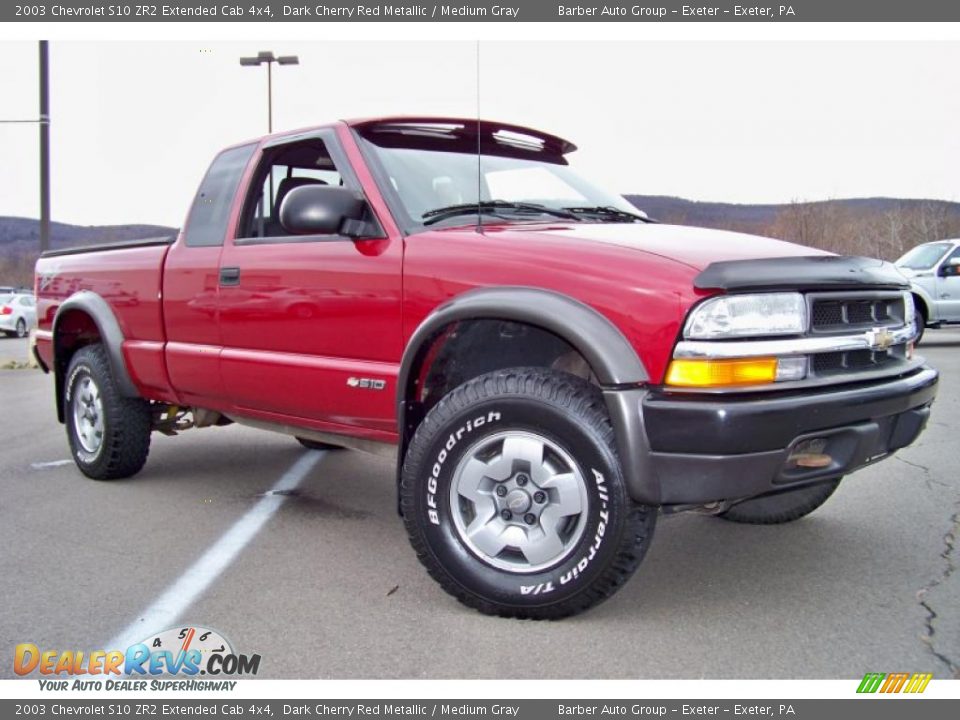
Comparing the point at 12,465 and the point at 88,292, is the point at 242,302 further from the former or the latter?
the point at 12,465

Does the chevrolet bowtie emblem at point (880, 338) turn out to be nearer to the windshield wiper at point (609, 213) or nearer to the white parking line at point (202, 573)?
the windshield wiper at point (609, 213)

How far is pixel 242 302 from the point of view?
427cm

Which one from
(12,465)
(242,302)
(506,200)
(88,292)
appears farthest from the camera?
(12,465)

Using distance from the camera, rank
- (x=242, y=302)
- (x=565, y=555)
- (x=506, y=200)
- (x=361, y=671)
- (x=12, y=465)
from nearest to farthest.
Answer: (x=361, y=671) → (x=565, y=555) → (x=506, y=200) → (x=242, y=302) → (x=12, y=465)

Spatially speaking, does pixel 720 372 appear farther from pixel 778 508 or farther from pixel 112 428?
pixel 112 428

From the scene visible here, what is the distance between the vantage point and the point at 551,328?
3.00m

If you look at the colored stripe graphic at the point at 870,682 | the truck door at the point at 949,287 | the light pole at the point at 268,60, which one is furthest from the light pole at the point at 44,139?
the truck door at the point at 949,287

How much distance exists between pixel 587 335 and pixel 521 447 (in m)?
0.48

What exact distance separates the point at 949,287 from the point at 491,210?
12.9 m

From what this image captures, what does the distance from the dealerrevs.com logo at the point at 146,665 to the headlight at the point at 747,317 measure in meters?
1.78

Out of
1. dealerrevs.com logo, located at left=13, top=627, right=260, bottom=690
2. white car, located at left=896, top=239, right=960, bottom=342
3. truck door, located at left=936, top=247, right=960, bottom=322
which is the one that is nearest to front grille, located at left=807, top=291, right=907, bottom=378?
dealerrevs.com logo, located at left=13, top=627, right=260, bottom=690

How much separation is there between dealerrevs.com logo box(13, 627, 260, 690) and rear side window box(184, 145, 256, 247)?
2.26m

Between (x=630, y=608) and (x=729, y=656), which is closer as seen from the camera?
(x=729, y=656)

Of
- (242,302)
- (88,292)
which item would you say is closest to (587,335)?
(242,302)
